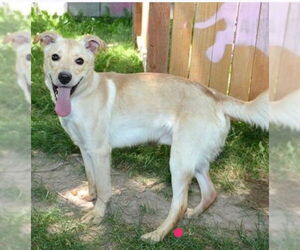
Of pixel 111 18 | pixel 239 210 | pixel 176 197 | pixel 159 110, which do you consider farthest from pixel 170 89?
pixel 111 18

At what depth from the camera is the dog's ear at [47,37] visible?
10.7 feet

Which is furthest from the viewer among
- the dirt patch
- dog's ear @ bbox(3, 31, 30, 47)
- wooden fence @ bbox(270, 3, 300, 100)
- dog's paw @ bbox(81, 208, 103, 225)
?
the dirt patch

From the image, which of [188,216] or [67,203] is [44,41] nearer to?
[67,203]

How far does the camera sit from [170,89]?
11.5 ft

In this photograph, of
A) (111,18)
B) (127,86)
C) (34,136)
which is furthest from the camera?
(111,18)

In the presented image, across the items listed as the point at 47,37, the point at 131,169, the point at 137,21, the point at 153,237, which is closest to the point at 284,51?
the point at 153,237

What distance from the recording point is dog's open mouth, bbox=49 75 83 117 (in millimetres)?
3174

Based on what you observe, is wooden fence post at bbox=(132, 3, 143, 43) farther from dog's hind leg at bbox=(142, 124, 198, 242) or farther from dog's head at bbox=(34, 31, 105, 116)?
dog's hind leg at bbox=(142, 124, 198, 242)

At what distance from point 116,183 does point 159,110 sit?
93cm

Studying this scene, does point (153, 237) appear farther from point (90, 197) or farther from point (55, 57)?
point (55, 57)

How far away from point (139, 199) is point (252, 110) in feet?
4.04

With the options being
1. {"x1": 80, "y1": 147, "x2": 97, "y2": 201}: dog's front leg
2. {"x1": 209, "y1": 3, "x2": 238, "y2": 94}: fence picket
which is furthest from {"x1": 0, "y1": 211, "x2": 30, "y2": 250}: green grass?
{"x1": 209, "y1": 3, "x2": 238, "y2": 94}: fence picket

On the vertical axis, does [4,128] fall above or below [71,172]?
above

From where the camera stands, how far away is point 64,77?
3.06 metres
